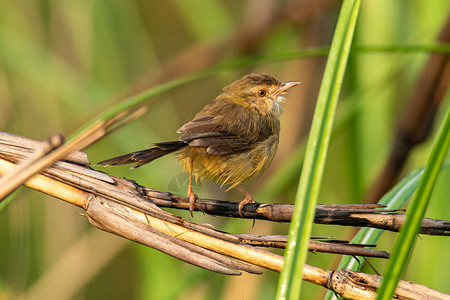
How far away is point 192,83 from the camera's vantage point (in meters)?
2.58

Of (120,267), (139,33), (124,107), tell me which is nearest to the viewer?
(124,107)

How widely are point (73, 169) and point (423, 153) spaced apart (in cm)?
179

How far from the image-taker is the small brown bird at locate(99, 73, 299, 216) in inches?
61.6

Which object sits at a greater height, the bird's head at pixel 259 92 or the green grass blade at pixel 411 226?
the bird's head at pixel 259 92

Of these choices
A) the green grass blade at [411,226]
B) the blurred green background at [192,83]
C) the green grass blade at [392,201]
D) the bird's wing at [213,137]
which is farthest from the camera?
the blurred green background at [192,83]

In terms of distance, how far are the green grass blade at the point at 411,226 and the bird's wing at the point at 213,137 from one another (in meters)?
0.83

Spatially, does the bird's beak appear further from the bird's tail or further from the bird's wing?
the bird's tail

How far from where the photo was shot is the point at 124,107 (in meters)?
1.23

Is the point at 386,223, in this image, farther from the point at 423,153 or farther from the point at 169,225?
the point at 423,153

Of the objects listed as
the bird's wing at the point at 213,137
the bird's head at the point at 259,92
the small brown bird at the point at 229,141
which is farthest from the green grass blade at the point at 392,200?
the bird's head at the point at 259,92

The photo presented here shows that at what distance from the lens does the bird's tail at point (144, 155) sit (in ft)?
3.94

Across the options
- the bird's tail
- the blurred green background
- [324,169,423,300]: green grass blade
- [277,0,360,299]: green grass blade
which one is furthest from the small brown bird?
[277,0,360,299]: green grass blade

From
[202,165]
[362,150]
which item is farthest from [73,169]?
[362,150]

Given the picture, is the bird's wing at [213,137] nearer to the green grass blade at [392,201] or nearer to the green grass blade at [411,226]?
the green grass blade at [392,201]
